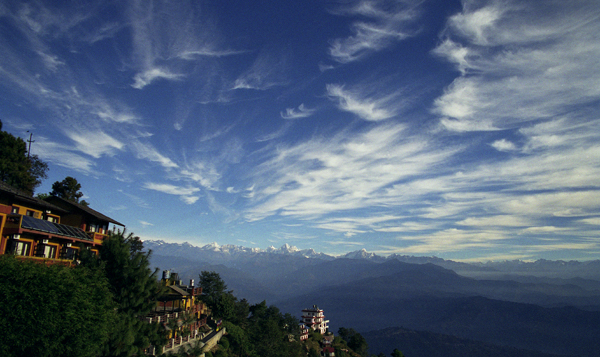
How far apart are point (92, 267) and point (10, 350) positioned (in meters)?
10.6

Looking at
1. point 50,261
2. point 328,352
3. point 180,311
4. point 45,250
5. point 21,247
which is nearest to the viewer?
point 21,247

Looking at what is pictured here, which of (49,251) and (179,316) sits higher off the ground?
(49,251)

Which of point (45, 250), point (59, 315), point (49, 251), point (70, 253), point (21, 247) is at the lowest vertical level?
point (59, 315)

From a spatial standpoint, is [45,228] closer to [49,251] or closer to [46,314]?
[49,251]

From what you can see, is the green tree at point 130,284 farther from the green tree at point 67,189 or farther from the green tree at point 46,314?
the green tree at point 67,189

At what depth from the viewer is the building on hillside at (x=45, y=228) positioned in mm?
32125

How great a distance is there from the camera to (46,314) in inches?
952

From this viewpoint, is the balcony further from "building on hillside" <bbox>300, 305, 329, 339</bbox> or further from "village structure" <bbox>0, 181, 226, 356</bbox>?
"building on hillside" <bbox>300, 305, 329, 339</bbox>

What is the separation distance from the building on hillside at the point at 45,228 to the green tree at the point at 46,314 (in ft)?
22.5

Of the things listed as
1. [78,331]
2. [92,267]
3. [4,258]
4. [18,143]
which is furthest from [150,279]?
[18,143]

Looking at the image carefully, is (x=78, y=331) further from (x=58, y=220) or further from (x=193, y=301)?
(x=193, y=301)

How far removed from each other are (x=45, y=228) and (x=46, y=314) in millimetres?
14127

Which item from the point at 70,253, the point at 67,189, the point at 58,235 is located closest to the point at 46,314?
the point at 58,235

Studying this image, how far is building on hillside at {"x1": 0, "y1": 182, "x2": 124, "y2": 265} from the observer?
3212cm
